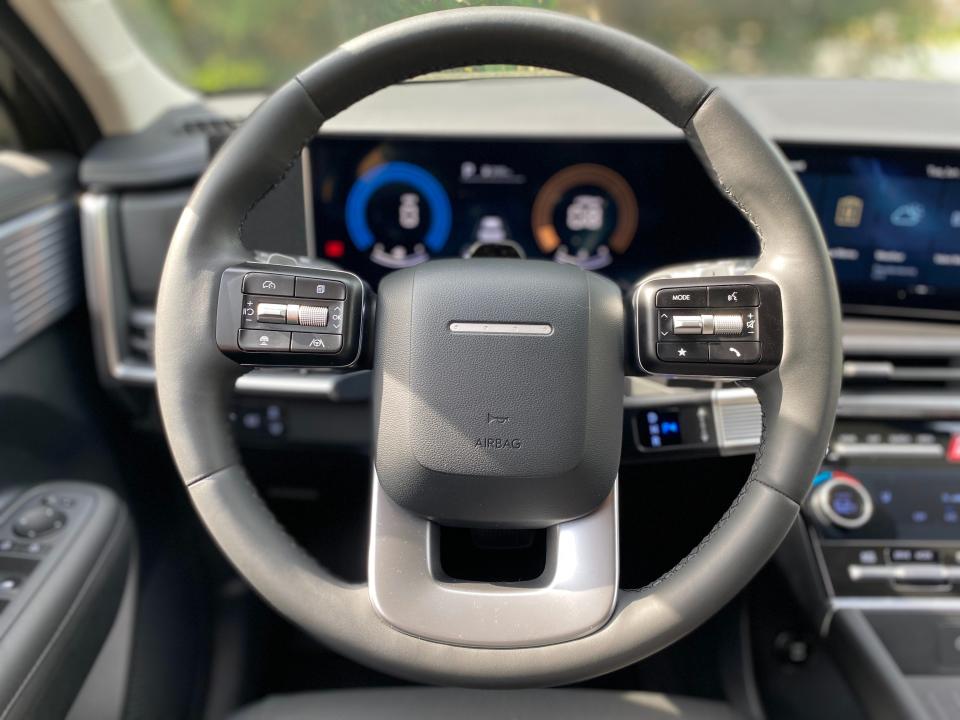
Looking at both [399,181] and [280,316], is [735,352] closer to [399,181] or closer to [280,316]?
[280,316]

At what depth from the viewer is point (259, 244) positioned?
4.33 feet

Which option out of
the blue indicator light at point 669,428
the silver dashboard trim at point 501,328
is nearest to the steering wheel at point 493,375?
the silver dashboard trim at point 501,328

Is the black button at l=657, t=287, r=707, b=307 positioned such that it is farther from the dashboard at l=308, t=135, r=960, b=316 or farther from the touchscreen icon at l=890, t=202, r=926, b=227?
the touchscreen icon at l=890, t=202, r=926, b=227

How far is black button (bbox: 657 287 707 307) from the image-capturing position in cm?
84

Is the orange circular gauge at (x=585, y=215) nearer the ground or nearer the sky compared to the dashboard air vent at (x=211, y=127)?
nearer the ground

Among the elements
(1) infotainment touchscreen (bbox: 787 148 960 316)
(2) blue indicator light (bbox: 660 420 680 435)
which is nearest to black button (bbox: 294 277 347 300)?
(2) blue indicator light (bbox: 660 420 680 435)

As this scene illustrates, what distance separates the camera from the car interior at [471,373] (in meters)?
0.83

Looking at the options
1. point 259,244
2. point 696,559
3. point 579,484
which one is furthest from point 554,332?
point 259,244

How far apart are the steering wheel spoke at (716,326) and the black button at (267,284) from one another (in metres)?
0.36

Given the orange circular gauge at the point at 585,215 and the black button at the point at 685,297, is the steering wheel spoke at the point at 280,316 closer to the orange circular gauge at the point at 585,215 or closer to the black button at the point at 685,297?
the black button at the point at 685,297

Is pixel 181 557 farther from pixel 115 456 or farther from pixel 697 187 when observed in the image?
pixel 697 187

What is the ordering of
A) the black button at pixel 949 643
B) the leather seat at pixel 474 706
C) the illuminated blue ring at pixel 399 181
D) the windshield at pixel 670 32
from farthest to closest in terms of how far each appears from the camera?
1. the illuminated blue ring at pixel 399 181
2. the black button at pixel 949 643
3. the leather seat at pixel 474 706
4. the windshield at pixel 670 32

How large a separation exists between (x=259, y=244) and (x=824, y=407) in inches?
34.2

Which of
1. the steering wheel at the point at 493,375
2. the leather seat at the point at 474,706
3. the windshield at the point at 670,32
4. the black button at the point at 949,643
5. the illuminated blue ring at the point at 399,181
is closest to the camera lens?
the steering wheel at the point at 493,375
